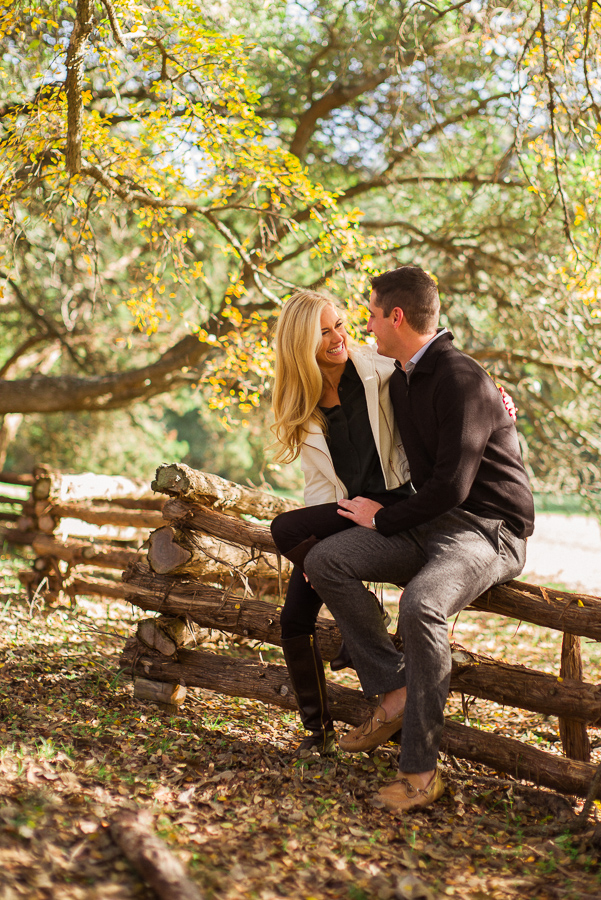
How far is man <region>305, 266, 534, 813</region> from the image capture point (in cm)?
293

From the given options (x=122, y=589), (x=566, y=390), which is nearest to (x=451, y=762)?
(x=122, y=589)

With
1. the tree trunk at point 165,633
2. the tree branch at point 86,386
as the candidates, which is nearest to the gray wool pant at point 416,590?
the tree trunk at point 165,633

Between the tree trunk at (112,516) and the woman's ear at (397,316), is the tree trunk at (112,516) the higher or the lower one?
the lower one

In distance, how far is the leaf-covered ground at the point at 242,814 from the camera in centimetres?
232

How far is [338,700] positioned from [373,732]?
0.49m

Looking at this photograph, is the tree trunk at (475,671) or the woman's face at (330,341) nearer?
the tree trunk at (475,671)

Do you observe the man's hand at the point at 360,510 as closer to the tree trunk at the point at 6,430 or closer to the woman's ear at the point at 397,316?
the woman's ear at the point at 397,316

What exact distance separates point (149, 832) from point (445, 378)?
216 cm

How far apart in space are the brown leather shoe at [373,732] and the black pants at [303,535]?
52 cm

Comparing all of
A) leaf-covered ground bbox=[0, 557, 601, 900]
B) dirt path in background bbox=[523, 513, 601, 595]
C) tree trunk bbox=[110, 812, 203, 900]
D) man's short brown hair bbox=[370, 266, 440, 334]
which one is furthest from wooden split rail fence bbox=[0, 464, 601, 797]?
dirt path in background bbox=[523, 513, 601, 595]

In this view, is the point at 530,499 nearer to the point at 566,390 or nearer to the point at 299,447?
the point at 299,447

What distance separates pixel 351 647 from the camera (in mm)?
3256

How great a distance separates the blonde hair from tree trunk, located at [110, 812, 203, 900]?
1.83 meters

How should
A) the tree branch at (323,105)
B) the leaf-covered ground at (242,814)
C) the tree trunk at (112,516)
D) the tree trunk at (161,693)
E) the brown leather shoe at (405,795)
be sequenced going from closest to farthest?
the leaf-covered ground at (242,814) → the brown leather shoe at (405,795) → the tree trunk at (161,693) → the tree trunk at (112,516) → the tree branch at (323,105)
